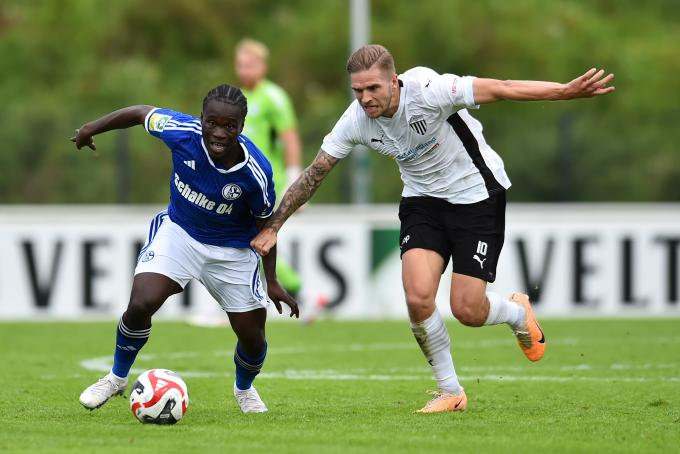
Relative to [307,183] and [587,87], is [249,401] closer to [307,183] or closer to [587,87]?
[307,183]

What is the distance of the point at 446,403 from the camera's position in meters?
7.35

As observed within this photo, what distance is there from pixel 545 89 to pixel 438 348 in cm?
163

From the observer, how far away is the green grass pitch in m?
6.10

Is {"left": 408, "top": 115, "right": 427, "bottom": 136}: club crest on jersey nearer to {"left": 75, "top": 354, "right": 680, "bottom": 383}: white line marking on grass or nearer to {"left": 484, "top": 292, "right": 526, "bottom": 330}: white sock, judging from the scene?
{"left": 484, "top": 292, "right": 526, "bottom": 330}: white sock

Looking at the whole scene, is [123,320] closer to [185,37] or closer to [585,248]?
[585,248]

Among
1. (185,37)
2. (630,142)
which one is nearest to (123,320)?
(630,142)

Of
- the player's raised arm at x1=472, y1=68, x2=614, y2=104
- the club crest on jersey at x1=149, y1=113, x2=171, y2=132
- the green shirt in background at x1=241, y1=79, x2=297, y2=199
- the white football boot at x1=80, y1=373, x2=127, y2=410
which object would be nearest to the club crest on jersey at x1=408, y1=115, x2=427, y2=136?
the player's raised arm at x1=472, y1=68, x2=614, y2=104

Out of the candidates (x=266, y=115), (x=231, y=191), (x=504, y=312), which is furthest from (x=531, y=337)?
(x=266, y=115)

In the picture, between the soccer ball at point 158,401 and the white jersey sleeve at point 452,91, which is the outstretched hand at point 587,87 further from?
the soccer ball at point 158,401

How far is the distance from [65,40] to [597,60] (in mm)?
12913

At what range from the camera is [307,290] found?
49.2 ft

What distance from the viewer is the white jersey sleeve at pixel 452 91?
7105 mm

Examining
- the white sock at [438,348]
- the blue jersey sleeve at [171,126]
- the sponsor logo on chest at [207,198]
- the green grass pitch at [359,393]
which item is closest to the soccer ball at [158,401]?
the green grass pitch at [359,393]

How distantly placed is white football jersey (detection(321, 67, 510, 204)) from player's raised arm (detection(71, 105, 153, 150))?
105 cm
